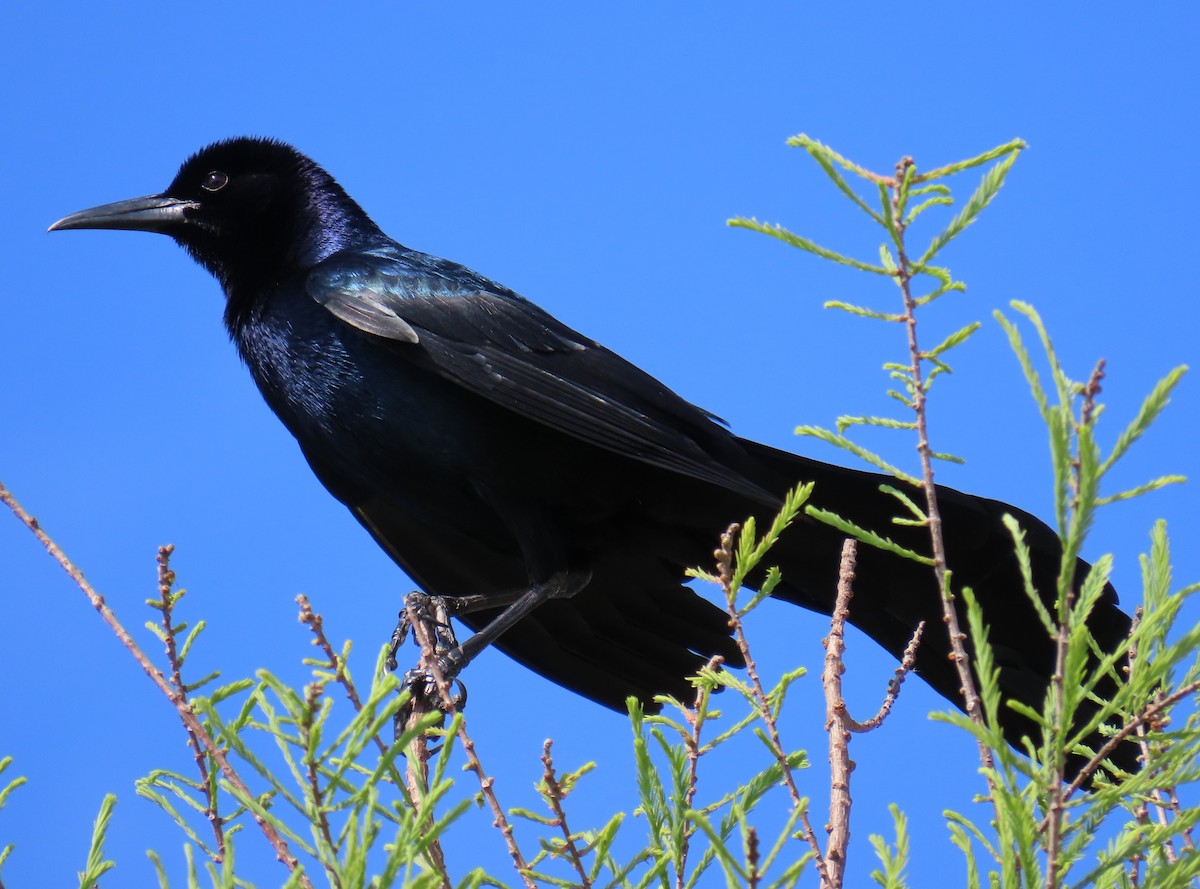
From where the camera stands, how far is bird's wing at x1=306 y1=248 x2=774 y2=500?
407cm

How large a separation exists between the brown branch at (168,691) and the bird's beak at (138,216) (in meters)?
3.07

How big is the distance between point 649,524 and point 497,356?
2.58 feet

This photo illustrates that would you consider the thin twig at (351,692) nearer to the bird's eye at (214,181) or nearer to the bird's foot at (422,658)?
the bird's foot at (422,658)

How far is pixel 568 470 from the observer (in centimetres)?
422

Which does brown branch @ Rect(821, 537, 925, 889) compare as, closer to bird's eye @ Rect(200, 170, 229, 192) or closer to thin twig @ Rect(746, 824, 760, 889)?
thin twig @ Rect(746, 824, 760, 889)

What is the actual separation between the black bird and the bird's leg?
0.05 ft

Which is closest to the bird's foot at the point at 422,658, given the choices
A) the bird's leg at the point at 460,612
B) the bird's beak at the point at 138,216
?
the bird's leg at the point at 460,612

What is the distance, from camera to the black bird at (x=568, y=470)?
13.2 ft

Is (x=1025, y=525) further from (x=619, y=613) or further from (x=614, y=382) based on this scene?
(x=619, y=613)

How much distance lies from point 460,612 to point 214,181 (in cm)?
224

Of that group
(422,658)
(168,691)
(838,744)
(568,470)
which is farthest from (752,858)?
(568,470)

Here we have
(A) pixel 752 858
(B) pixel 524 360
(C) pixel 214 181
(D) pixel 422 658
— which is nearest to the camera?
(A) pixel 752 858

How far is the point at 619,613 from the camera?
4.83 m

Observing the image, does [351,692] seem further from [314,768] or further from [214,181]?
[214,181]
